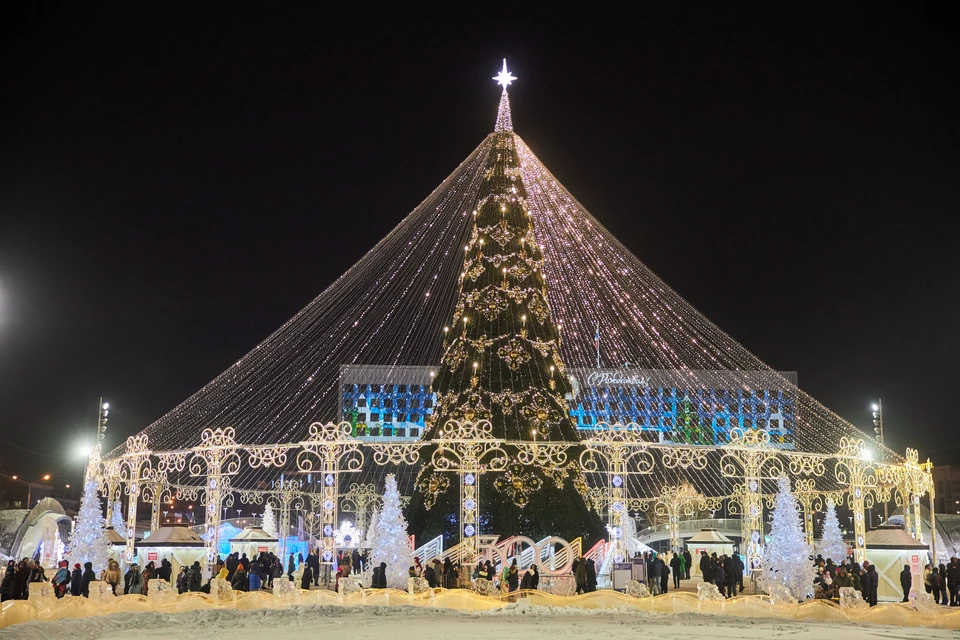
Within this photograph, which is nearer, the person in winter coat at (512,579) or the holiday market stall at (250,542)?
the person in winter coat at (512,579)

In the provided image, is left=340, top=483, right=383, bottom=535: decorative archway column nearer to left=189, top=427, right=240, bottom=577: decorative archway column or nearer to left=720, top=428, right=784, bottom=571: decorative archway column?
left=189, top=427, right=240, bottom=577: decorative archway column

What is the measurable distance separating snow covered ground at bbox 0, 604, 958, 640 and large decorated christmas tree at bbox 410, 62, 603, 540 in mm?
7200

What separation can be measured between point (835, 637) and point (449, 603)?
7595 mm

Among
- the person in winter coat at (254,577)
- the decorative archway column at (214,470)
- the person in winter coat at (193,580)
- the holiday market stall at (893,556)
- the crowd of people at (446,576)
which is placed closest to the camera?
the crowd of people at (446,576)

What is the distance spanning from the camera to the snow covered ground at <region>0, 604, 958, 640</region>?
48.0 feet

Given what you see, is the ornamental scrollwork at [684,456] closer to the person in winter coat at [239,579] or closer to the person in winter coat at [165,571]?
the person in winter coat at [239,579]

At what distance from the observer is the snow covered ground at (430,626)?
14625 millimetres

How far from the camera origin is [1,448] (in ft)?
191

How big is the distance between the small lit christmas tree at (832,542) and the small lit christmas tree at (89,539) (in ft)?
73.0

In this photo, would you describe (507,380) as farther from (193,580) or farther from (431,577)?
(193,580)

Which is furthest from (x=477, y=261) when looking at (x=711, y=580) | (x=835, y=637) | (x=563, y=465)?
(x=835, y=637)

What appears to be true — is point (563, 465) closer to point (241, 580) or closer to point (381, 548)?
point (381, 548)

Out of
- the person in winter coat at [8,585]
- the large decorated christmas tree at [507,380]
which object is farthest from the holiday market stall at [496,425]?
the person in winter coat at [8,585]

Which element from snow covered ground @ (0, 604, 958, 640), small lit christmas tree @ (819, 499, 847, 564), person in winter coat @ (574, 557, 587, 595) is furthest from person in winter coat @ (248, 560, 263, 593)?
small lit christmas tree @ (819, 499, 847, 564)
